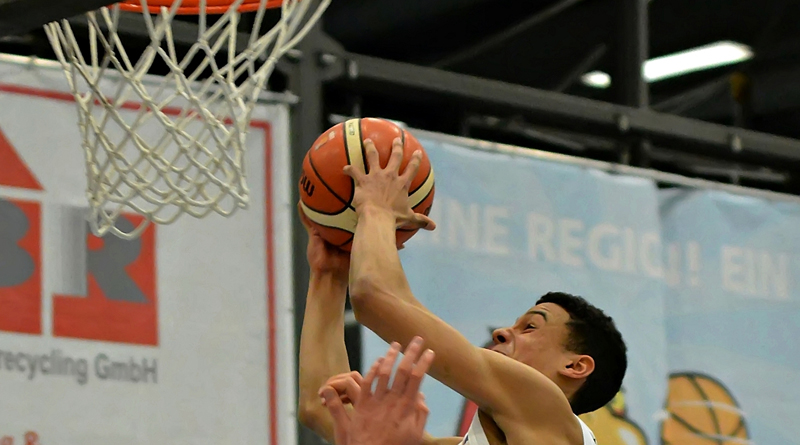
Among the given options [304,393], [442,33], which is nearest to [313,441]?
[304,393]

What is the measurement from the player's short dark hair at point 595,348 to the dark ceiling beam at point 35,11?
4.78ft

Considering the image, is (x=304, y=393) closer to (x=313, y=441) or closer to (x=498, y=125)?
(x=313, y=441)

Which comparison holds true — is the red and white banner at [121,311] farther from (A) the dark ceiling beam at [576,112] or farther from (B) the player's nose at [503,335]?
(B) the player's nose at [503,335]

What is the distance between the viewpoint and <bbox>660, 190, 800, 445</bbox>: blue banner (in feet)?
23.4

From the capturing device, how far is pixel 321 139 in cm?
366

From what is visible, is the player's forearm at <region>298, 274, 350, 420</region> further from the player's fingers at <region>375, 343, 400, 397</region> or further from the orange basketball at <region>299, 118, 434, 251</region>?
the player's fingers at <region>375, 343, 400, 397</region>

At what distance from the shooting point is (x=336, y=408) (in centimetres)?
284

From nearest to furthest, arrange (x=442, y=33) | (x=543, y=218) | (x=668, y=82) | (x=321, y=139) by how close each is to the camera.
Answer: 1. (x=321, y=139)
2. (x=543, y=218)
3. (x=442, y=33)
4. (x=668, y=82)

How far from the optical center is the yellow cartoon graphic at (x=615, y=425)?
6.69m

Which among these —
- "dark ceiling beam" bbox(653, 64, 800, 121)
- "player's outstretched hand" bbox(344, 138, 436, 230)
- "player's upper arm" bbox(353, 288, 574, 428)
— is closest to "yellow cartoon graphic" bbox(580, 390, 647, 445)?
"player's upper arm" bbox(353, 288, 574, 428)

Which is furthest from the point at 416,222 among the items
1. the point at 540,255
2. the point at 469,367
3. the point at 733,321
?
the point at 733,321

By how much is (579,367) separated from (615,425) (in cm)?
321

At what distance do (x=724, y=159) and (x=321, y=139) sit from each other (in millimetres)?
4855

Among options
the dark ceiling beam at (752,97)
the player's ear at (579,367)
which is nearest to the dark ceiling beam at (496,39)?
the dark ceiling beam at (752,97)
